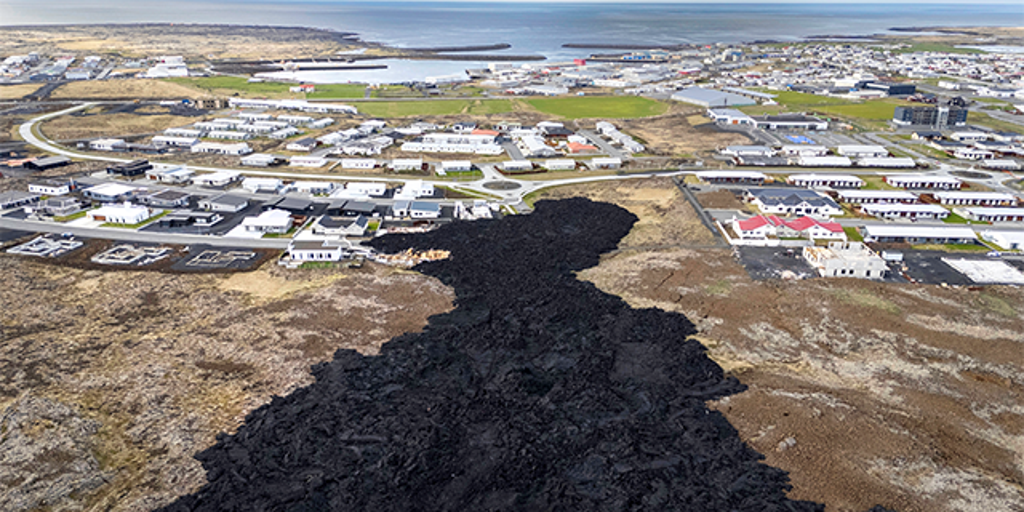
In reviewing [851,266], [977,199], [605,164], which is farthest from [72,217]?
[977,199]

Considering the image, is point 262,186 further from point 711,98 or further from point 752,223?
point 711,98

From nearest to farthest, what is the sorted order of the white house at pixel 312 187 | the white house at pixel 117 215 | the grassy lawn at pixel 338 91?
the white house at pixel 117 215, the white house at pixel 312 187, the grassy lawn at pixel 338 91

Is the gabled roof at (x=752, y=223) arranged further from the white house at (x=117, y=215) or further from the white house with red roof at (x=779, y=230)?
the white house at (x=117, y=215)

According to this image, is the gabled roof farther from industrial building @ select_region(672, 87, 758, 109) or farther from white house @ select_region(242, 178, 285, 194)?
industrial building @ select_region(672, 87, 758, 109)

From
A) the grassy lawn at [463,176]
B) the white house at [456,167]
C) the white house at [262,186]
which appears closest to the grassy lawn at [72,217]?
the white house at [262,186]

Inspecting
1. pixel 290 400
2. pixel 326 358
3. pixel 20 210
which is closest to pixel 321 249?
pixel 326 358
